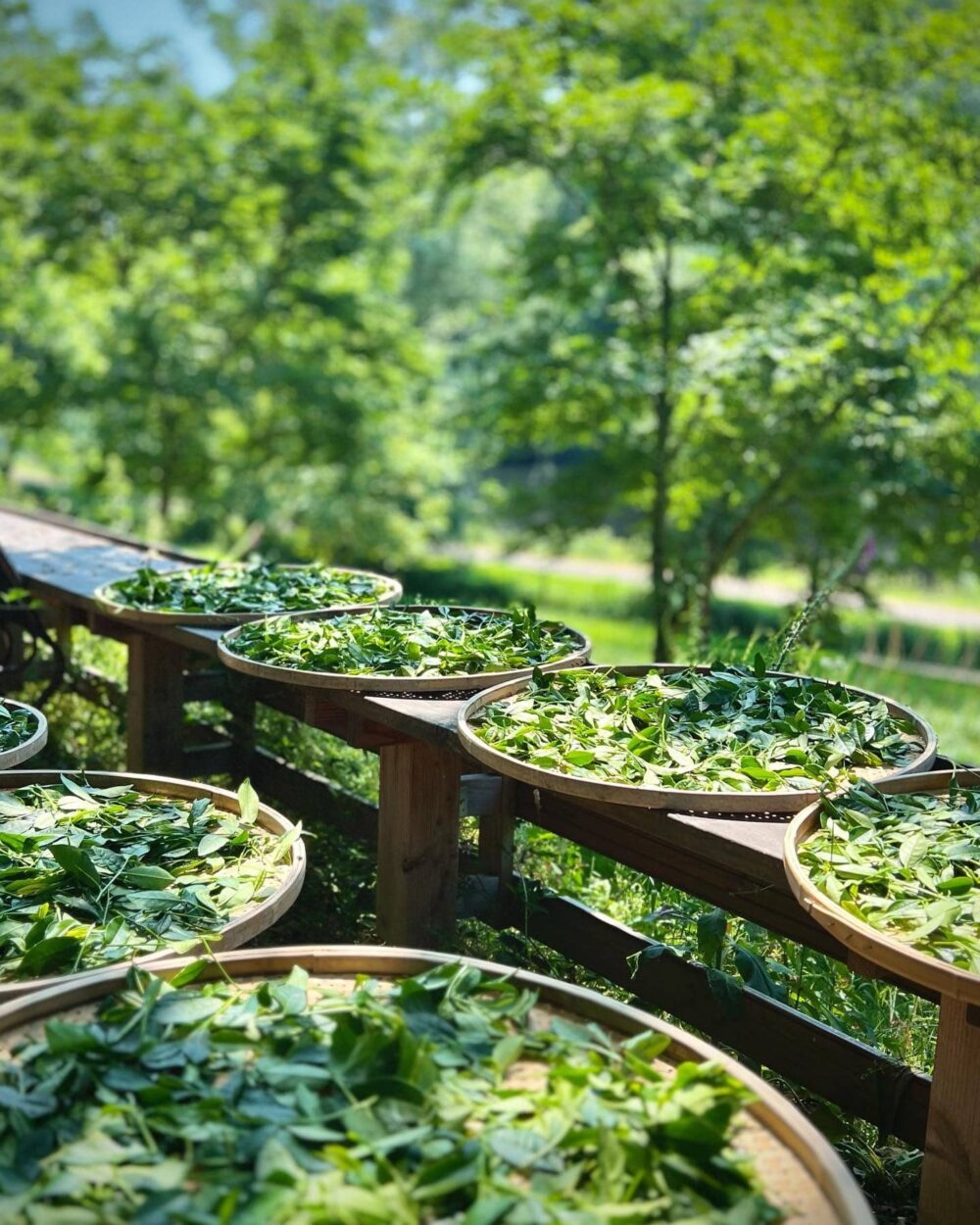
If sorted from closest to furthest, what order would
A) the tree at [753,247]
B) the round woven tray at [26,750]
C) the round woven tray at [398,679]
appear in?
1. the round woven tray at [26,750]
2. the round woven tray at [398,679]
3. the tree at [753,247]

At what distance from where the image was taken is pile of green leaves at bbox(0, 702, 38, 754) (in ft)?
7.81

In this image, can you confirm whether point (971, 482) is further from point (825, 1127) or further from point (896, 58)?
point (825, 1127)

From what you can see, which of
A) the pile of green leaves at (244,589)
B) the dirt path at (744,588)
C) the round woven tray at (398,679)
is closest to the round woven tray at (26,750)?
the round woven tray at (398,679)

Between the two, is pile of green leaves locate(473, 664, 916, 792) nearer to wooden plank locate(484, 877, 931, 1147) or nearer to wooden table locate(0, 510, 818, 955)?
wooden table locate(0, 510, 818, 955)

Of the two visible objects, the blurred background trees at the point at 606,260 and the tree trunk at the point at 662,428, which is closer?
the blurred background trees at the point at 606,260

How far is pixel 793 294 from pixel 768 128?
0.95 m

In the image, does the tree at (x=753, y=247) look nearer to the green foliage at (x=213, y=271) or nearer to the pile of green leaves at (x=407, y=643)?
the pile of green leaves at (x=407, y=643)

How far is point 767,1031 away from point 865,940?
739mm

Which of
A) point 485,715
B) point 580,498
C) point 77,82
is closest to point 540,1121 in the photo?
point 485,715

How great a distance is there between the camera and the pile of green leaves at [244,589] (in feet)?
10.7

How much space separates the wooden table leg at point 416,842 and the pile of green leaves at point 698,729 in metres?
0.35

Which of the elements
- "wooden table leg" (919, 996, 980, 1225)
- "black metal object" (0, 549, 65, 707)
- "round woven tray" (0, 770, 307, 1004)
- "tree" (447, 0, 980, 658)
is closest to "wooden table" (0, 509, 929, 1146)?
"black metal object" (0, 549, 65, 707)

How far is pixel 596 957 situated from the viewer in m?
2.57

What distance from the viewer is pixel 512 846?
2863 mm
